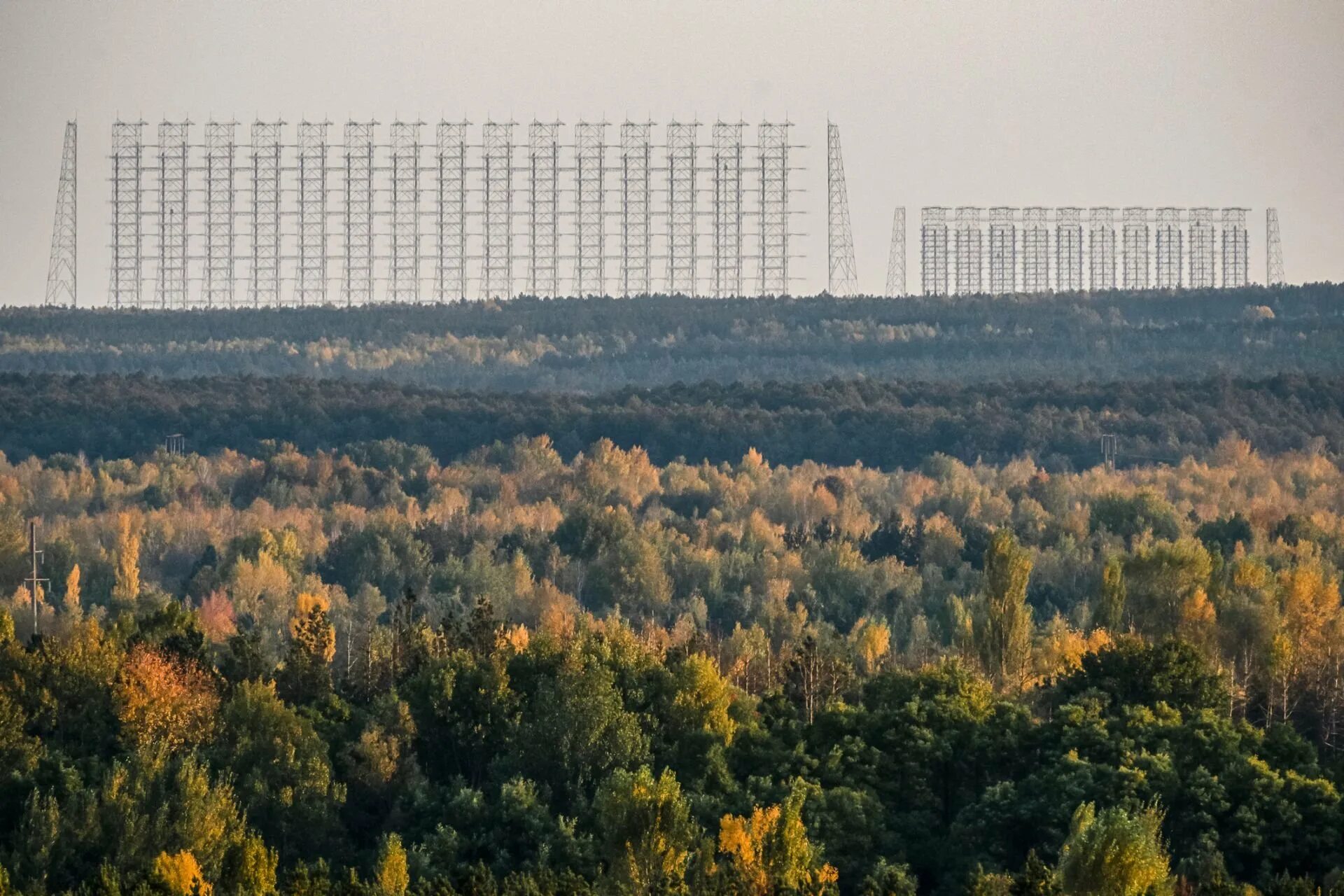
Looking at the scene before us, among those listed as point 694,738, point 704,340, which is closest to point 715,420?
point 704,340

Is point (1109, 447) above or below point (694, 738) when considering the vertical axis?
above

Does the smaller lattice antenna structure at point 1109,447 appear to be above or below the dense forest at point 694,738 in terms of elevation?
above

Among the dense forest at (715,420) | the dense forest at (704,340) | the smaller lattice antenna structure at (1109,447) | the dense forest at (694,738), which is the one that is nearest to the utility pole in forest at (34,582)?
the dense forest at (694,738)

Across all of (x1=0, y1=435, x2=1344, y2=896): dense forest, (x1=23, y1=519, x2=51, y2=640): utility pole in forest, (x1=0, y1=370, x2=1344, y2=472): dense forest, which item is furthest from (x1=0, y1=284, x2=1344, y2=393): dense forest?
(x1=0, y1=435, x2=1344, y2=896): dense forest

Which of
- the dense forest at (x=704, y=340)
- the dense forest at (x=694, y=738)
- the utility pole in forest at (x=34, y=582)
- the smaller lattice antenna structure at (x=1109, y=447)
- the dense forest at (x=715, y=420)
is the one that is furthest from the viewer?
the dense forest at (x=704, y=340)

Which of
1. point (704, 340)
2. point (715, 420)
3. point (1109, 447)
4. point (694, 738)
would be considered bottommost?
point (694, 738)

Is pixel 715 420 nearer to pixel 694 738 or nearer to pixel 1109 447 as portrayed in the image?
pixel 1109 447

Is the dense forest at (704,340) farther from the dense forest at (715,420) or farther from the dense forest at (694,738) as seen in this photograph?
the dense forest at (694,738)
